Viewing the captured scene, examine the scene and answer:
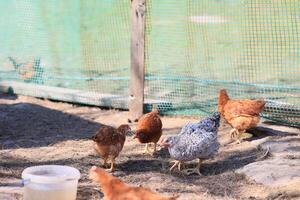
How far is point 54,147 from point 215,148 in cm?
186

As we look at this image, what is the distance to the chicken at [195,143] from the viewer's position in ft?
17.6

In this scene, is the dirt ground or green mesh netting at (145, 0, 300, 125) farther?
green mesh netting at (145, 0, 300, 125)

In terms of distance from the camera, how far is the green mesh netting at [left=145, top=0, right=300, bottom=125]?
766cm

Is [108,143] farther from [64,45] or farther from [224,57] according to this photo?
[224,57]

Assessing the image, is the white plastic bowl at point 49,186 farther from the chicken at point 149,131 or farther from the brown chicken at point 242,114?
the brown chicken at point 242,114

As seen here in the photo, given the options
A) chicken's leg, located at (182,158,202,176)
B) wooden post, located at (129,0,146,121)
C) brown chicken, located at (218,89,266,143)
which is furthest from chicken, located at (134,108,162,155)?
wooden post, located at (129,0,146,121)

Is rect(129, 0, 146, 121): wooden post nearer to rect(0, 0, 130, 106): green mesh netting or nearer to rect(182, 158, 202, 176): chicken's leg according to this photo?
rect(0, 0, 130, 106): green mesh netting

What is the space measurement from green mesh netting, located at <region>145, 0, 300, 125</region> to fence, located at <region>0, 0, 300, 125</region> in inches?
0.6

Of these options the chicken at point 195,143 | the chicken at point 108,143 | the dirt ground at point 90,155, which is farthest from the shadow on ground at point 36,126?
the chicken at point 195,143

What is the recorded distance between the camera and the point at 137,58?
25.0 ft

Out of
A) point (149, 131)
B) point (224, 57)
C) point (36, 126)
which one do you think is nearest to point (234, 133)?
point (149, 131)

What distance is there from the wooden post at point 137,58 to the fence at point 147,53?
0.01 metres

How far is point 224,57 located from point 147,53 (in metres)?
2.03

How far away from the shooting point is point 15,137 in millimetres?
6656
